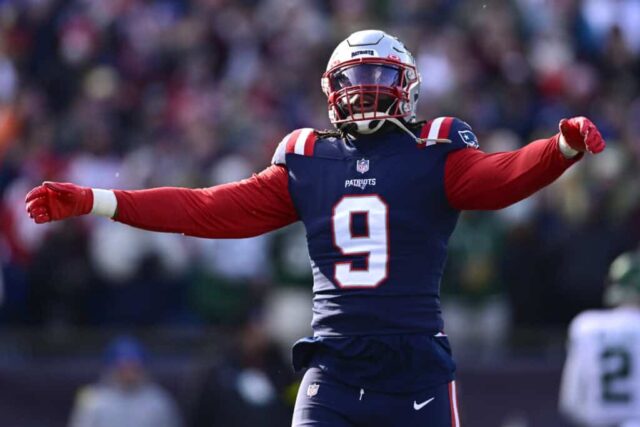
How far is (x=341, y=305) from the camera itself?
5328mm

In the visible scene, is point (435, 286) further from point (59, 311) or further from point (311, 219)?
point (59, 311)

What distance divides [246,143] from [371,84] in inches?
229

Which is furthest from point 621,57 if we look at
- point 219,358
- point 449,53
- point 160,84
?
point 219,358

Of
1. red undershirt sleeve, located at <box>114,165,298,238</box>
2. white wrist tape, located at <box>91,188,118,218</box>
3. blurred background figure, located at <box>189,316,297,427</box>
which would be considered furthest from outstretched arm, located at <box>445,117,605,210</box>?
blurred background figure, located at <box>189,316,297,427</box>

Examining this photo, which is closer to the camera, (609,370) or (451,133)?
(451,133)

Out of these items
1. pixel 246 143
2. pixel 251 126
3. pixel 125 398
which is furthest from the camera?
pixel 251 126

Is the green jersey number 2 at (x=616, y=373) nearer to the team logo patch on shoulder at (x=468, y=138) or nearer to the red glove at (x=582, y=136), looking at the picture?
the team logo patch on shoulder at (x=468, y=138)

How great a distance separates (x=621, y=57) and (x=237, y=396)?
523 centimetres

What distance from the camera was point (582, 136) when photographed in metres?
4.96

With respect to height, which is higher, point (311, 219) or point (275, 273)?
point (275, 273)

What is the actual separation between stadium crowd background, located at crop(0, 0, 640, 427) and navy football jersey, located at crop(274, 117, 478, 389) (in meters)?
3.61

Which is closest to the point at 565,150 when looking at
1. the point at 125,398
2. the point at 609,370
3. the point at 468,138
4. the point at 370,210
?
the point at 468,138

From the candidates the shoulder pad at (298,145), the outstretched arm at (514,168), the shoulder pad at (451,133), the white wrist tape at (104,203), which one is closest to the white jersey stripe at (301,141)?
the shoulder pad at (298,145)

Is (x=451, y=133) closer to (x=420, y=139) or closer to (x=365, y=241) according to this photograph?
(x=420, y=139)
